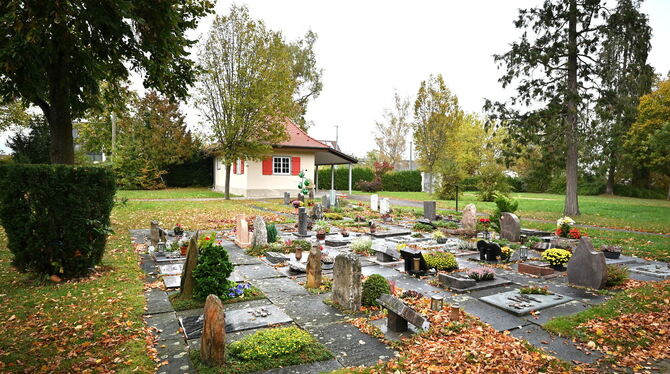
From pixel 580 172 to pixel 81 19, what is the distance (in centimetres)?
4465

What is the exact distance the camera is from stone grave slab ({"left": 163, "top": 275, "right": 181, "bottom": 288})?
6.79m

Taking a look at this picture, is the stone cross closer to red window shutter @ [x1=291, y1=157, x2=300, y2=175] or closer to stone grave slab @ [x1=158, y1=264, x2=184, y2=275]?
stone grave slab @ [x1=158, y1=264, x2=184, y2=275]

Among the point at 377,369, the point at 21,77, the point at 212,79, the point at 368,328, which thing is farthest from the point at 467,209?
the point at 212,79

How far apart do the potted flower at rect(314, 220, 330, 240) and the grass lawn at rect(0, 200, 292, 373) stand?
16.9 ft

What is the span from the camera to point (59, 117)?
977 centimetres

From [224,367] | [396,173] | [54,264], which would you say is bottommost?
→ [224,367]

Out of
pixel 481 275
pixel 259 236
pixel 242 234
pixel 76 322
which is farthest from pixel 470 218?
pixel 76 322

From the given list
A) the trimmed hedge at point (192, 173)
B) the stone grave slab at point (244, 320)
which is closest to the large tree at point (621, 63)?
the stone grave slab at point (244, 320)

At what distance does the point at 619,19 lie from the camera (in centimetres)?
1680

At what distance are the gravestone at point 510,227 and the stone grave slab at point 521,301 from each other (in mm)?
5711

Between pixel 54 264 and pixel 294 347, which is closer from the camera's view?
pixel 294 347

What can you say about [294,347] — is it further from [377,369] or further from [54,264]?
[54,264]

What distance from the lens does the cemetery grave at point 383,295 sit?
494 cm

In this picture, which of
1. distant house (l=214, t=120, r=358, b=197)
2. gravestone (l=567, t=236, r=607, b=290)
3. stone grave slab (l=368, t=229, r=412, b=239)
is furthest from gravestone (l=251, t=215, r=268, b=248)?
distant house (l=214, t=120, r=358, b=197)
